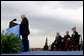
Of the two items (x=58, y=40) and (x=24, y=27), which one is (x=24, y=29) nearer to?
(x=24, y=27)

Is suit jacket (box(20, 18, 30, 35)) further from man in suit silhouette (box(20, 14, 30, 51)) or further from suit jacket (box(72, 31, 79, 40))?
suit jacket (box(72, 31, 79, 40))

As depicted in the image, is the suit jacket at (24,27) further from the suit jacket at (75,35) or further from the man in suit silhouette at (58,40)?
the man in suit silhouette at (58,40)

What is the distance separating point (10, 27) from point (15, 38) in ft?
4.56

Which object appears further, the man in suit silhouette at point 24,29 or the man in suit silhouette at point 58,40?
the man in suit silhouette at point 58,40

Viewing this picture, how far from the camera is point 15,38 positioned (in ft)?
24.3

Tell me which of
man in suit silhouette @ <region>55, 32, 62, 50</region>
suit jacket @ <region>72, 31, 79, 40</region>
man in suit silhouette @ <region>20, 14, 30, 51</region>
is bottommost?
man in suit silhouette @ <region>55, 32, 62, 50</region>

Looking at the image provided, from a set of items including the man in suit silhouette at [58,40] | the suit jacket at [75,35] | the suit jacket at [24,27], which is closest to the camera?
the suit jacket at [24,27]

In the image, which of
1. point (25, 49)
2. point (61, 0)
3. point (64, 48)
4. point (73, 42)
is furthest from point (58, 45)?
point (61, 0)

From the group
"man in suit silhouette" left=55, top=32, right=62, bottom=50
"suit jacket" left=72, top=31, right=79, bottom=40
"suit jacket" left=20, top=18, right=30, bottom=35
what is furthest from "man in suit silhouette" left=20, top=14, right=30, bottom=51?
"man in suit silhouette" left=55, top=32, right=62, bottom=50

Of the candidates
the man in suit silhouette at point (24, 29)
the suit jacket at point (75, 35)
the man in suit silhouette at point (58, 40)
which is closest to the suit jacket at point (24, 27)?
the man in suit silhouette at point (24, 29)

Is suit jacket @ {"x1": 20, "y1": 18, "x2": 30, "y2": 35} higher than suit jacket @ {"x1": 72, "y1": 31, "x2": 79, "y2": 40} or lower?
higher

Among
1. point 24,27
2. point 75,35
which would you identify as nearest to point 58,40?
point 75,35

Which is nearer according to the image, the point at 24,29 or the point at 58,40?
the point at 24,29

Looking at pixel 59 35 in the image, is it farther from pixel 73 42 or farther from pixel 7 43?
pixel 7 43
